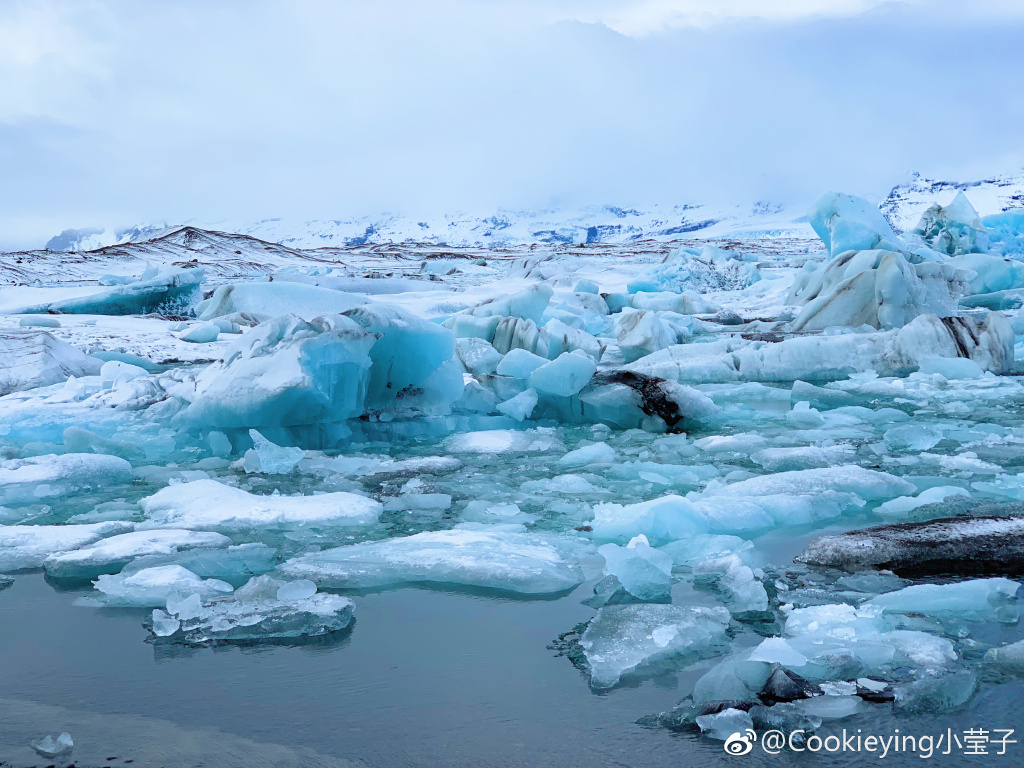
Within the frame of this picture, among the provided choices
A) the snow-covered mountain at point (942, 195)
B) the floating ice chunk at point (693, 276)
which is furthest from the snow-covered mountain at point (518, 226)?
the floating ice chunk at point (693, 276)

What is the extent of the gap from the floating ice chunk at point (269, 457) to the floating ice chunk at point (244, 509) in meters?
0.68

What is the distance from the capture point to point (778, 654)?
2.05m

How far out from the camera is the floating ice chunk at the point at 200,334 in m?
9.97

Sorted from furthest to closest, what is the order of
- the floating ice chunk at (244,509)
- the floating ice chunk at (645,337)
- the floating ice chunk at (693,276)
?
the floating ice chunk at (693,276)
the floating ice chunk at (645,337)
the floating ice chunk at (244,509)

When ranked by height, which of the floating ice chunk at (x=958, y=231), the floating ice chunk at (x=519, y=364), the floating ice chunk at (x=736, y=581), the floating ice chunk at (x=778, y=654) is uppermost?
the floating ice chunk at (x=958, y=231)

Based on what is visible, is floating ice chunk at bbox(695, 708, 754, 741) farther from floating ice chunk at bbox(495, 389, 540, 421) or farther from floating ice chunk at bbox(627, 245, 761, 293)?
floating ice chunk at bbox(627, 245, 761, 293)

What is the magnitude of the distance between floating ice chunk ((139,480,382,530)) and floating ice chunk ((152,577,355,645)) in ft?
3.15

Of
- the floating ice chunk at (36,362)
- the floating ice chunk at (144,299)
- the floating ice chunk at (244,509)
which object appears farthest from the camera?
the floating ice chunk at (144,299)

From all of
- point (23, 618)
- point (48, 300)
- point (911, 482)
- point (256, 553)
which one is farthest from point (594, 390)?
point (48, 300)

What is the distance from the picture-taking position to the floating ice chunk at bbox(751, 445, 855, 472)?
447cm

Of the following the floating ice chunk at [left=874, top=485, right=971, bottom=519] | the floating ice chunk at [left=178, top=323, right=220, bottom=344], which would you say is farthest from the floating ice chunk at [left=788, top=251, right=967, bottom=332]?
the floating ice chunk at [left=178, top=323, right=220, bottom=344]

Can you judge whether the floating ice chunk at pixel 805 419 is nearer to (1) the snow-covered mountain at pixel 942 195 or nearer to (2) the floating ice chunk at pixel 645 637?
(2) the floating ice chunk at pixel 645 637

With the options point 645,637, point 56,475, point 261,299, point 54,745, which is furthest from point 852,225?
point 54,745

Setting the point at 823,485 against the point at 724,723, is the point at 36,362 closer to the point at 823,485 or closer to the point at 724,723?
the point at 823,485
